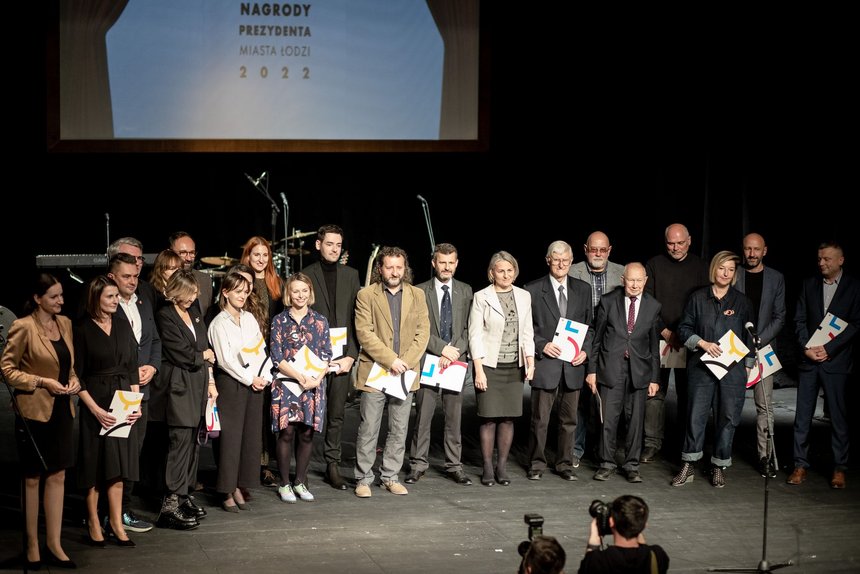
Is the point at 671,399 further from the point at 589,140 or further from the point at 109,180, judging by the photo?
the point at 109,180

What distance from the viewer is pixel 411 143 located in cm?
880

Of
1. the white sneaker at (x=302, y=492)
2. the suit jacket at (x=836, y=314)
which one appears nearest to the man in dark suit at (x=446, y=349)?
the white sneaker at (x=302, y=492)

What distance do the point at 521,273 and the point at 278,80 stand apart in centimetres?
350

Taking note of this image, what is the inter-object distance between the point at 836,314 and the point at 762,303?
42 cm

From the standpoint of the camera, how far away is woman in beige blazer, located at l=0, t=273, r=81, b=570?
13.5 feet

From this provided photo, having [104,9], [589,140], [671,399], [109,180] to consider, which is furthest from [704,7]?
[109,180]

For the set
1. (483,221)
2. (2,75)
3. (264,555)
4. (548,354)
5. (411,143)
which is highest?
(2,75)

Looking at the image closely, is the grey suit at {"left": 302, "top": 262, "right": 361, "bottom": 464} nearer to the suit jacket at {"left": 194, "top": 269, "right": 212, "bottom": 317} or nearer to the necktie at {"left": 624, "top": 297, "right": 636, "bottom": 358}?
the suit jacket at {"left": 194, "top": 269, "right": 212, "bottom": 317}

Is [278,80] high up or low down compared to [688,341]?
up

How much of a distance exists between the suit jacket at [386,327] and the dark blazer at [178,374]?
103 cm

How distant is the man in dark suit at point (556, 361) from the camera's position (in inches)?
233

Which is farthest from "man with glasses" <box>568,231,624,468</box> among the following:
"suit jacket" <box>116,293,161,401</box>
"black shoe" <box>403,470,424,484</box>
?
"suit jacket" <box>116,293,161,401</box>

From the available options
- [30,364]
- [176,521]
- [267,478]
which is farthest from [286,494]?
[30,364]

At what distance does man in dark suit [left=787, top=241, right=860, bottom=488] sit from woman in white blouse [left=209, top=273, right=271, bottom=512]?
10.4 ft
